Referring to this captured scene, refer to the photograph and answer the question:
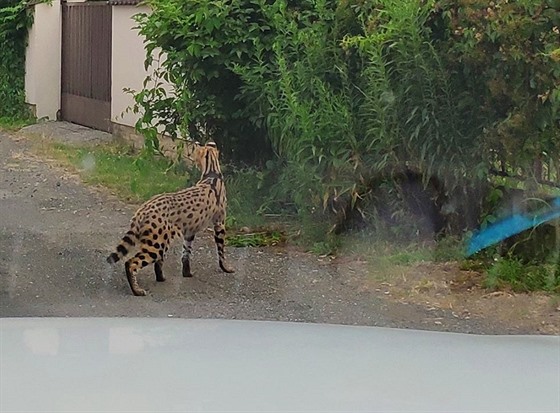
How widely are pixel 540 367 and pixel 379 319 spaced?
164 inches

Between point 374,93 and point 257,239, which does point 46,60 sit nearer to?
point 257,239

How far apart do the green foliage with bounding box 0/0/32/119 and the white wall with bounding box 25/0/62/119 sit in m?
0.43

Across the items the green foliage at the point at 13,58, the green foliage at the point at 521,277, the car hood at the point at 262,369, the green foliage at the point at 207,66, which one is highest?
the car hood at the point at 262,369

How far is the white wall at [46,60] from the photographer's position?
19.1m

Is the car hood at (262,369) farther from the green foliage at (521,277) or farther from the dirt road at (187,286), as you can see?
the green foliage at (521,277)

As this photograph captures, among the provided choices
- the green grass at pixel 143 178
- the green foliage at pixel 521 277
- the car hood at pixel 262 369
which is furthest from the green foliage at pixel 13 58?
the car hood at pixel 262 369

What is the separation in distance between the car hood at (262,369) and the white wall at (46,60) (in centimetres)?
1609

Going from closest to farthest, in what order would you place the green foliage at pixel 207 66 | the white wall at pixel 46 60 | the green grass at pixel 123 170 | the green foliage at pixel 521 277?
1. the green foliage at pixel 521 277
2. the green foliage at pixel 207 66
3. the green grass at pixel 123 170
4. the white wall at pixel 46 60

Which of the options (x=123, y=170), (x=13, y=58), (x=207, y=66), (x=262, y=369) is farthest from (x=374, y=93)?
(x=13, y=58)

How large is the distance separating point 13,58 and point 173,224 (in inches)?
522

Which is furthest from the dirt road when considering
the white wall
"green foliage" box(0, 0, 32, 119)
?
"green foliage" box(0, 0, 32, 119)

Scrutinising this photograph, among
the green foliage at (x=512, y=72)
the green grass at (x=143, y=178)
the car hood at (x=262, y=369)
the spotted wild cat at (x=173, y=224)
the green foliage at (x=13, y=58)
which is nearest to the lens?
the car hood at (x=262, y=369)

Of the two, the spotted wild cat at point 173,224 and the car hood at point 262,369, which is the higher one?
the car hood at point 262,369

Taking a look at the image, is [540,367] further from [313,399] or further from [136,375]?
[136,375]
